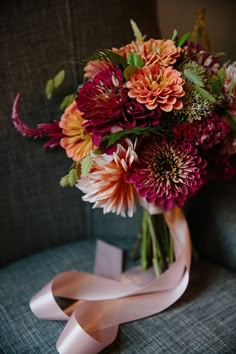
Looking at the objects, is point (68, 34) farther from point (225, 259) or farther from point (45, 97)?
point (225, 259)

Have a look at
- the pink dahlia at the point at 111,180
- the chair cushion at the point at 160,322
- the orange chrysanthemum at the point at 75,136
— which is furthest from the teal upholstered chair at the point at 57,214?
the pink dahlia at the point at 111,180

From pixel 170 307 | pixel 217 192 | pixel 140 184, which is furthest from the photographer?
pixel 217 192

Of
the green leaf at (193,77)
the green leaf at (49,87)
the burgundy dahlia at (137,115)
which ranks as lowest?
the burgundy dahlia at (137,115)

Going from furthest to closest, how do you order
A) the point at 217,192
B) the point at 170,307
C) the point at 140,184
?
the point at 217,192, the point at 170,307, the point at 140,184

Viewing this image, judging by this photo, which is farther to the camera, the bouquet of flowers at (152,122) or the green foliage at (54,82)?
the green foliage at (54,82)

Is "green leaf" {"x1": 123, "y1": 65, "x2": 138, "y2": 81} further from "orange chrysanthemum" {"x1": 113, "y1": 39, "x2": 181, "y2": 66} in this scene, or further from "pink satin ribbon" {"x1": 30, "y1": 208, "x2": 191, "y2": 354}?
"pink satin ribbon" {"x1": 30, "y1": 208, "x2": 191, "y2": 354}

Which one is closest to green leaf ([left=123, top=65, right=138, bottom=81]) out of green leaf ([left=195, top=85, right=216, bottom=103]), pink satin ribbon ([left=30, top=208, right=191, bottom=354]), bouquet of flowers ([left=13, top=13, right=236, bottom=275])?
bouquet of flowers ([left=13, top=13, right=236, bottom=275])

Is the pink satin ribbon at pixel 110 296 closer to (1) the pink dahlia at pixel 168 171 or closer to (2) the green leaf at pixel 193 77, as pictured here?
(1) the pink dahlia at pixel 168 171

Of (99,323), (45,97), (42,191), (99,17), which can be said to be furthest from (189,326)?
(99,17)

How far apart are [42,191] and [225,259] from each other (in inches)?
17.3

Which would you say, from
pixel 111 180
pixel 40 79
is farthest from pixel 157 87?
pixel 40 79

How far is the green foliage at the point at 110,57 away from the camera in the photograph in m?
0.64

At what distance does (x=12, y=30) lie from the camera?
744 mm

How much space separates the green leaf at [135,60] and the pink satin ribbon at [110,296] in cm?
30
